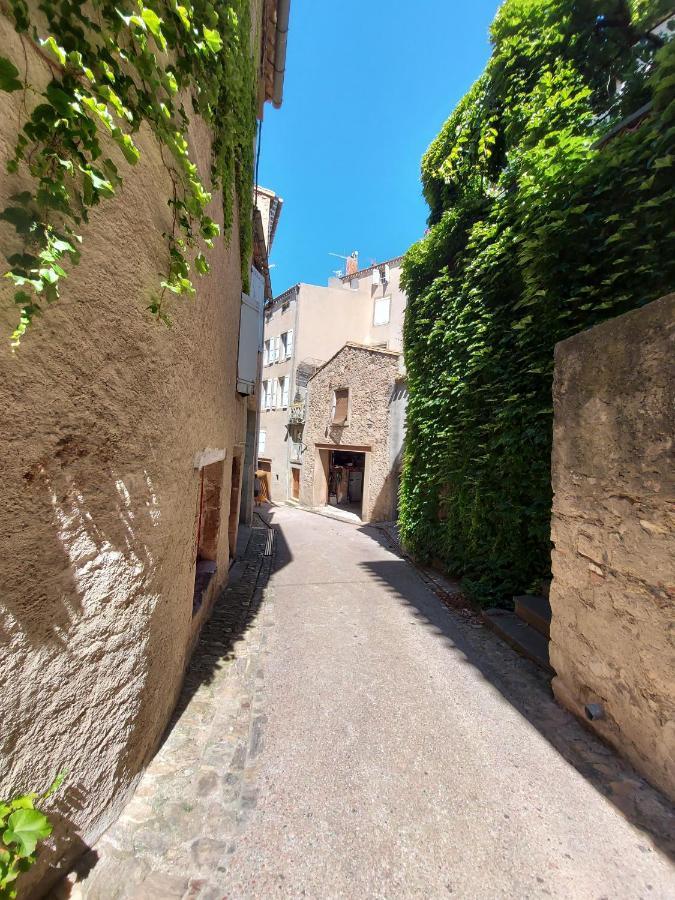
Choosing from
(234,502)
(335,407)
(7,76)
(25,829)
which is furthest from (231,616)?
(335,407)

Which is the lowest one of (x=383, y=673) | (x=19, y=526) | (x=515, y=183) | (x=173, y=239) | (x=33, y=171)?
(x=383, y=673)

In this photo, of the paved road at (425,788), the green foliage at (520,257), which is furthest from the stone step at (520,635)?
the green foliage at (520,257)

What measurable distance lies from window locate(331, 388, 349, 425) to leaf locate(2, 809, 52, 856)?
13.2m

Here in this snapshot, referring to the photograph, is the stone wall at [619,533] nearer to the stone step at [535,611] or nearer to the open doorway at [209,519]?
the stone step at [535,611]

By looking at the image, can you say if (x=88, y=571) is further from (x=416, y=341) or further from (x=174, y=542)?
(x=416, y=341)

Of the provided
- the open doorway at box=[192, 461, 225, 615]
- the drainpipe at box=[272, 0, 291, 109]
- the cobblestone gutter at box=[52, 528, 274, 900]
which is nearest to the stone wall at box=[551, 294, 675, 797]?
the cobblestone gutter at box=[52, 528, 274, 900]

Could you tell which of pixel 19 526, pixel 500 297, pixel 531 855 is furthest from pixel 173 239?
pixel 500 297

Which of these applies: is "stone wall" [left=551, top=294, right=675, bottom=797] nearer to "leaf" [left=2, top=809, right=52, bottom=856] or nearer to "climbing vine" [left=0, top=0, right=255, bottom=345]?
"climbing vine" [left=0, top=0, right=255, bottom=345]

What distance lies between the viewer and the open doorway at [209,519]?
505 cm

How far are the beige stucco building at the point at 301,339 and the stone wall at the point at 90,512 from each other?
1481 centimetres

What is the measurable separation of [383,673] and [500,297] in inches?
210

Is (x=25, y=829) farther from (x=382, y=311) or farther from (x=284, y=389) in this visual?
(x=382, y=311)

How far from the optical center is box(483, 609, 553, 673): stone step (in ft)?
13.3

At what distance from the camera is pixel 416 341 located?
8.17 metres
